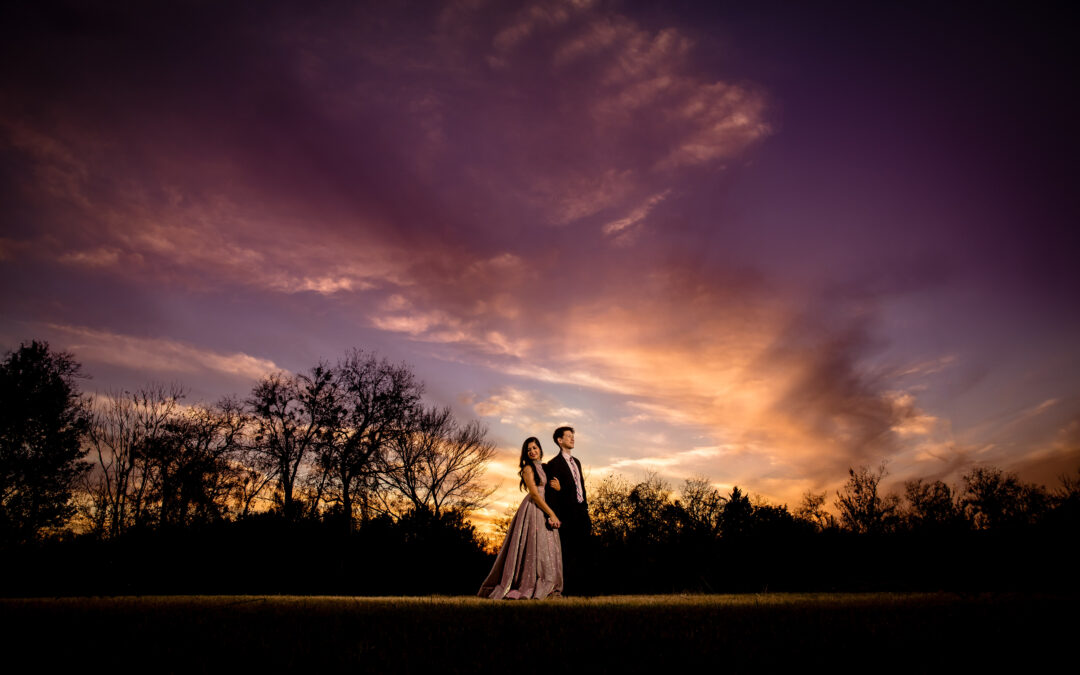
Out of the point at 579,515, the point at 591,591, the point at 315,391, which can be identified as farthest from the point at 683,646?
the point at 315,391

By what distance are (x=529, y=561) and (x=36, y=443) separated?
29371 millimetres

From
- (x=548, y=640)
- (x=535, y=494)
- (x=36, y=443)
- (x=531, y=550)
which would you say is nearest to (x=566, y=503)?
(x=535, y=494)

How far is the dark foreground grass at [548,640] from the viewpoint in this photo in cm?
271

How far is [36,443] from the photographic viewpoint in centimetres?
2544

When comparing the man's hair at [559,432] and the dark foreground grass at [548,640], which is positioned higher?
the man's hair at [559,432]

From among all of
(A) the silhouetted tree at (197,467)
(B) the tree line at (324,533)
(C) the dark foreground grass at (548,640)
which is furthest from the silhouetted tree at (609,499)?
(C) the dark foreground grass at (548,640)

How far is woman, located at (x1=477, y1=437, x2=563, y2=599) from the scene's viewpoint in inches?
336

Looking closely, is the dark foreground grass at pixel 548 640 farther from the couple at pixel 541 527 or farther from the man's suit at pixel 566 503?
the man's suit at pixel 566 503

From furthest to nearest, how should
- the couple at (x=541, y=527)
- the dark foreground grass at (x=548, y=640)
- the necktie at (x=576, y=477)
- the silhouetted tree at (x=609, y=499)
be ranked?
the silhouetted tree at (x=609, y=499)
the necktie at (x=576, y=477)
the couple at (x=541, y=527)
the dark foreground grass at (x=548, y=640)

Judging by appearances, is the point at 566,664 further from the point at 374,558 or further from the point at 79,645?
the point at 374,558

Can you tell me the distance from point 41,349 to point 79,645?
3315cm

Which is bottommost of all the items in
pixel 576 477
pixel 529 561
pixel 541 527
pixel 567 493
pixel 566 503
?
pixel 529 561

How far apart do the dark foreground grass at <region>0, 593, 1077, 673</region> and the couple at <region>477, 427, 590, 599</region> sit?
412 cm

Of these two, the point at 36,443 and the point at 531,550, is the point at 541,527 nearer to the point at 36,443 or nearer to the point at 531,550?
the point at 531,550
